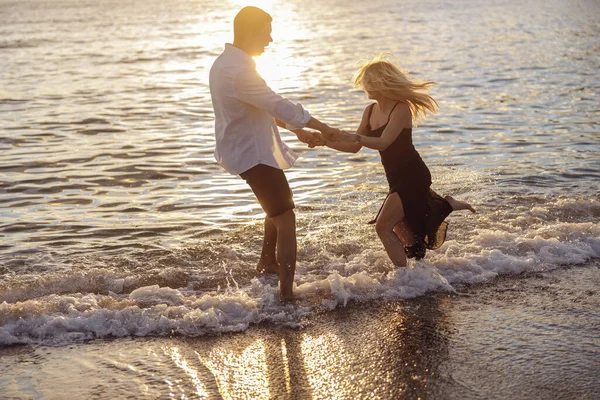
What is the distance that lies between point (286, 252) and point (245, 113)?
111cm

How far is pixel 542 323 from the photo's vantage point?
19.1ft

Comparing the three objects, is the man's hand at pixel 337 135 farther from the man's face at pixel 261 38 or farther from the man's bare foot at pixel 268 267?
the man's bare foot at pixel 268 267

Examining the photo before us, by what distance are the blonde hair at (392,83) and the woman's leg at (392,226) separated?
2.59 feet

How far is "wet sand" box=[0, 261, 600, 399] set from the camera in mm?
4965

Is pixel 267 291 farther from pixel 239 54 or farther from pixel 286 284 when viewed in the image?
pixel 239 54

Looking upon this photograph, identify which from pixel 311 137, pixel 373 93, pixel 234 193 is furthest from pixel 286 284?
pixel 234 193

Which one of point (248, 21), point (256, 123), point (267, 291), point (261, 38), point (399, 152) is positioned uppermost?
point (248, 21)

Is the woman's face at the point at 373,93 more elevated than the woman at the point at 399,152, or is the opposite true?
the woman's face at the point at 373,93

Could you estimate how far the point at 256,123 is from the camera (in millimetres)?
6379

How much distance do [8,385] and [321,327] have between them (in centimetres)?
211

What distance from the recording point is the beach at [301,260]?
5254 millimetres

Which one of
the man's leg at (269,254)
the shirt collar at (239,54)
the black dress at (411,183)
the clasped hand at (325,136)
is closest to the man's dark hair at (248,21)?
the shirt collar at (239,54)

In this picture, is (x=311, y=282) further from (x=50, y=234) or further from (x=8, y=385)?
(x=50, y=234)

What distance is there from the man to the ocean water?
60 centimetres
